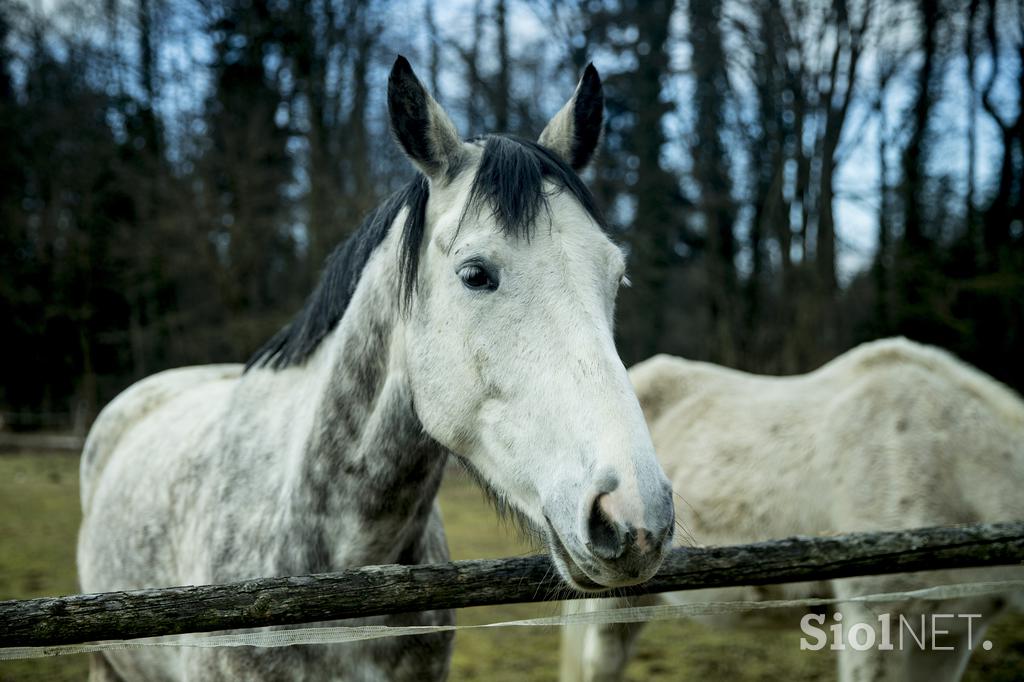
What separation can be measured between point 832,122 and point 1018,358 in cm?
494

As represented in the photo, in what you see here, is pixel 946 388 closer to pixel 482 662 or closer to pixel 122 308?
pixel 482 662

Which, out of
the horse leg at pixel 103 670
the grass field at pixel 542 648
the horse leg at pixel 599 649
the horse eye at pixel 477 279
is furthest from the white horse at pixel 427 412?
the grass field at pixel 542 648

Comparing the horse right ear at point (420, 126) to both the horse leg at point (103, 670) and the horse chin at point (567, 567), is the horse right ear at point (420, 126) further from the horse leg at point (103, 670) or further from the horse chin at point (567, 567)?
the horse leg at point (103, 670)

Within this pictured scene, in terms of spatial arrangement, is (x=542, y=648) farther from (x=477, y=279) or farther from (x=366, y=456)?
(x=477, y=279)

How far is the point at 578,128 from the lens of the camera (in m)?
2.18

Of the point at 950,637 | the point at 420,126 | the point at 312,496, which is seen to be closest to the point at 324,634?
the point at 312,496

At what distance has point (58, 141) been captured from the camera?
1702cm

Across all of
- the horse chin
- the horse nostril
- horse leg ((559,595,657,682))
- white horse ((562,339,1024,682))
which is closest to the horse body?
the horse chin

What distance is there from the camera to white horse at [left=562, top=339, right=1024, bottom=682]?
10.8 feet

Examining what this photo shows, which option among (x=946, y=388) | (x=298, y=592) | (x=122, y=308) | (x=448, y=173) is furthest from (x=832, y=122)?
(x=122, y=308)

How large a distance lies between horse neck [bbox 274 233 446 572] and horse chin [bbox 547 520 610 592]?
0.56 metres

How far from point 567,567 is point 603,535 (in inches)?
7.6

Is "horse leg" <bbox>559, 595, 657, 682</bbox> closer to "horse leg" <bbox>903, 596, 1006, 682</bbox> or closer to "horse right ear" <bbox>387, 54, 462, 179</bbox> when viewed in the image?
"horse leg" <bbox>903, 596, 1006, 682</bbox>

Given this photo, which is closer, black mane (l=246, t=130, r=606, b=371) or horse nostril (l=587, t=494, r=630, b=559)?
horse nostril (l=587, t=494, r=630, b=559)
